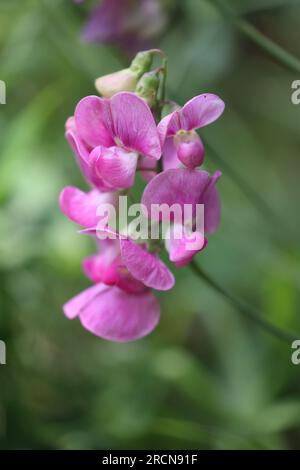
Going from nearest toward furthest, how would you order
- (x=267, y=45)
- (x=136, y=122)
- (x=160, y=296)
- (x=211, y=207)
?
1. (x=136, y=122)
2. (x=211, y=207)
3. (x=267, y=45)
4. (x=160, y=296)

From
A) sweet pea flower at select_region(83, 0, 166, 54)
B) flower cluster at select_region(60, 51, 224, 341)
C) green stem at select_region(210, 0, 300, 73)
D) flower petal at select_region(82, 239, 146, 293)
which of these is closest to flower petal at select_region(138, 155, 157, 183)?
flower cluster at select_region(60, 51, 224, 341)

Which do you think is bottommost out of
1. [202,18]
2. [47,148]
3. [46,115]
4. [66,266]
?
[66,266]

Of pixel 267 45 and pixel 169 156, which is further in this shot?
pixel 267 45

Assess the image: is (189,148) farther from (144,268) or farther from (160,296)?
(160,296)

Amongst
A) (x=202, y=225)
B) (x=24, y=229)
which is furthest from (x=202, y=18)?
(x=202, y=225)

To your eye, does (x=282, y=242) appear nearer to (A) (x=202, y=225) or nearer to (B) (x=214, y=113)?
(A) (x=202, y=225)

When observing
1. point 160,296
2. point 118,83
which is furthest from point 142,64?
point 160,296

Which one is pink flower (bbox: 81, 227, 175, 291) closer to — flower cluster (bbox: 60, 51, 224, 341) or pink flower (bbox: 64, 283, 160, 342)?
flower cluster (bbox: 60, 51, 224, 341)

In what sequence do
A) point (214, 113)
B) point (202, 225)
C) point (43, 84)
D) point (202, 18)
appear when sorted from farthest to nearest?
point (43, 84), point (202, 18), point (202, 225), point (214, 113)
